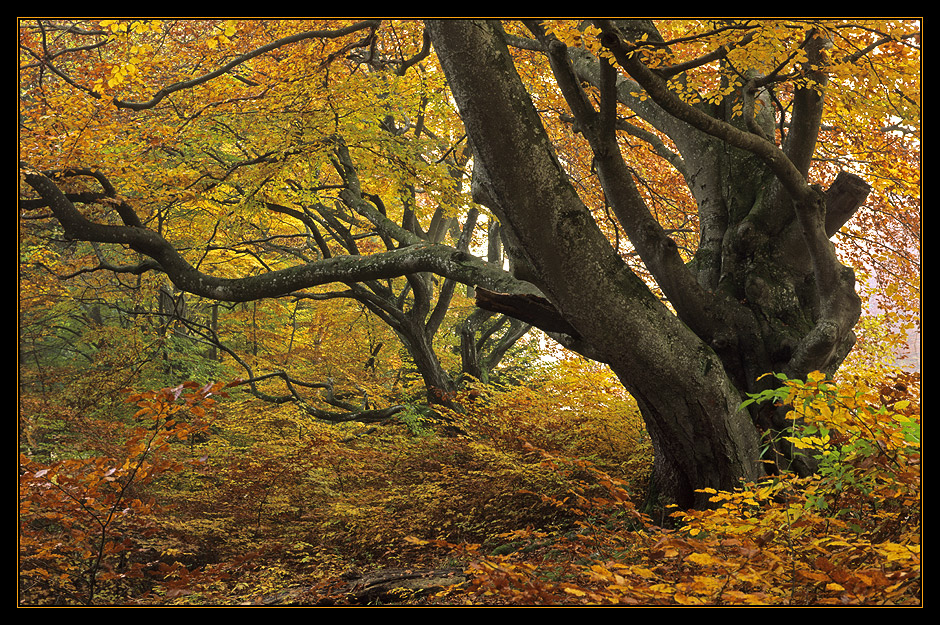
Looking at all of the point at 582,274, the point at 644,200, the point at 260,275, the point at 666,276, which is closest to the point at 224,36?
the point at 260,275

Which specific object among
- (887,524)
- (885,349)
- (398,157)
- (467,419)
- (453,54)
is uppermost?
(398,157)

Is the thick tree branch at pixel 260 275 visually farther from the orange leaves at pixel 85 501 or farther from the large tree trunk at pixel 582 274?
the orange leaves at pixel 85 501

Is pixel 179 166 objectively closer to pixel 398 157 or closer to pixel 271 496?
Result: pixel 398 157

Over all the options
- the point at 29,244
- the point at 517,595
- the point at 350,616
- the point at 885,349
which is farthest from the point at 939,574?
the point at 29,244

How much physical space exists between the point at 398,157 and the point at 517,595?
16.7 feet

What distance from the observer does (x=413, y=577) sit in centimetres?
414

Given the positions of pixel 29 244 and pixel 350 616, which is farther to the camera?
pixel 29 244

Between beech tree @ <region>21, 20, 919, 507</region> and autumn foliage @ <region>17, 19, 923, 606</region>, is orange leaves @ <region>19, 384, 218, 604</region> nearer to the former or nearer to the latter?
autumn foliage @ <region>17, 19, 923, 606</region>

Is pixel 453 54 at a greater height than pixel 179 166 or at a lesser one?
lesser

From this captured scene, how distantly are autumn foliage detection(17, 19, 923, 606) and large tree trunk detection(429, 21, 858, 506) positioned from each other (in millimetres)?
333

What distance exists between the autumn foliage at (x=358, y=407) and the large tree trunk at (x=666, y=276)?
333 mm

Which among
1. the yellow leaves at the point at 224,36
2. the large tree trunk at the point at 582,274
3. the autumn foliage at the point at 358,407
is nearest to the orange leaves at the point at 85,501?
the autumn foliage at the point at 358,407

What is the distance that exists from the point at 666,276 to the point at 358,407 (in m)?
5.51

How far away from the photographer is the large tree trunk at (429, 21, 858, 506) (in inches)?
129
